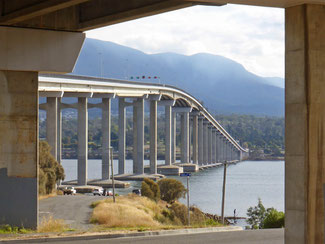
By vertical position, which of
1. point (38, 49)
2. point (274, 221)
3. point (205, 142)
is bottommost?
point (274, 221)

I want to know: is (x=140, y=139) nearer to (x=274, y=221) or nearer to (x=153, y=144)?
(x=153, y=144)

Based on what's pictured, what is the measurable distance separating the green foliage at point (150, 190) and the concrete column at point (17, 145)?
3864cm

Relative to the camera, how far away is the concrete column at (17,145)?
2317 cm

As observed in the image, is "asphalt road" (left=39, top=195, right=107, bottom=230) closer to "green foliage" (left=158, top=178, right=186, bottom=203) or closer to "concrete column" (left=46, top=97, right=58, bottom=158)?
"green foliage" (left=158, top=178, right=186, bottom=203)

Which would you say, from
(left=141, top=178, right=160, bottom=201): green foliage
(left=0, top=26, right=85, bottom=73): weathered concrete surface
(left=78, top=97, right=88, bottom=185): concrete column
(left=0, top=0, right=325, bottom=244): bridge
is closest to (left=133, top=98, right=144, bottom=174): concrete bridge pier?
(left=78, top=97, right=88, bottom=185): concrete column

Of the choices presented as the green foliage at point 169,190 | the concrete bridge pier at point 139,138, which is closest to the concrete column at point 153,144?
the concrete bridge pier at point 139,138

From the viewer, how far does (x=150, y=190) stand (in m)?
63.8

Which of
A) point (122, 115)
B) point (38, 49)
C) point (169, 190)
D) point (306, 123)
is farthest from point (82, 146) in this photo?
point (306, 123)

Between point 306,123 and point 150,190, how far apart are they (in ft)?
164

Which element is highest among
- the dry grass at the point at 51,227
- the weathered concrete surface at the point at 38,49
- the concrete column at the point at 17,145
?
the weathered concrete surface at the point at 38,49

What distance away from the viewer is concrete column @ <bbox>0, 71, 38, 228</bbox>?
76.0ft

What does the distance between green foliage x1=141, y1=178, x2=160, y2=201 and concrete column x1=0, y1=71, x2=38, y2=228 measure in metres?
38.6

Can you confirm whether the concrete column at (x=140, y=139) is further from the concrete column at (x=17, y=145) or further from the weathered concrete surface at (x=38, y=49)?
the concrete column at (x=17, y=145)

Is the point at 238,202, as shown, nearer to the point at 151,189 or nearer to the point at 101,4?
the point at 151,189
